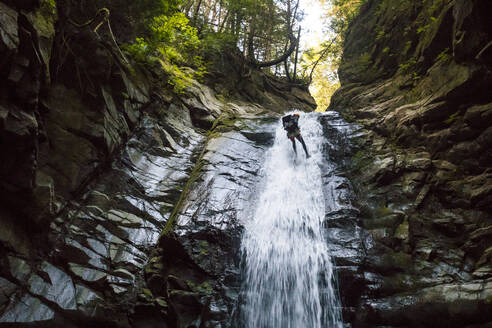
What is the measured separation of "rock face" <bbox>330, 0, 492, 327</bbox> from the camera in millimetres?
4770

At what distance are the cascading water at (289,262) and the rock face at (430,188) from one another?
520mm

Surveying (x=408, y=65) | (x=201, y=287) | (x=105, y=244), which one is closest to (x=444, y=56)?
(x=408, y=65)

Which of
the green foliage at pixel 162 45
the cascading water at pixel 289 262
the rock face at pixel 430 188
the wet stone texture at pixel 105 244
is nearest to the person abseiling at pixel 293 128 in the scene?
the cascading water at pixel 289 262

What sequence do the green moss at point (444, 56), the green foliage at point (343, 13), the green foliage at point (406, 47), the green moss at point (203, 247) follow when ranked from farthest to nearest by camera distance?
the green foliage at point (343, 13), the green foliage at point (406, 47), the green moss at point (444, 56), the green moss at point (203, 247)

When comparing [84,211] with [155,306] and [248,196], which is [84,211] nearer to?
[155,306]

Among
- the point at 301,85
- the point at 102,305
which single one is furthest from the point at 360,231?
the point at 301,85

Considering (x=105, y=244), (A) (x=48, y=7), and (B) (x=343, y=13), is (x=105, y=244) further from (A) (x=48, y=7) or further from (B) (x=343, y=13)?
(B) (x=343, y=13)

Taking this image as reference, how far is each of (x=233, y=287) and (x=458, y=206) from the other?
5.27 m

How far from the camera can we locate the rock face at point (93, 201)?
4449 millimetres

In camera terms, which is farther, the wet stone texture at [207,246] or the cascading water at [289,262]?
the cascading water at [289,262]

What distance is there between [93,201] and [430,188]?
812 centimetres

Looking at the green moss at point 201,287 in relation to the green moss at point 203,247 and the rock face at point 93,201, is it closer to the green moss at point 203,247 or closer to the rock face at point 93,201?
the rock face at point 93,201

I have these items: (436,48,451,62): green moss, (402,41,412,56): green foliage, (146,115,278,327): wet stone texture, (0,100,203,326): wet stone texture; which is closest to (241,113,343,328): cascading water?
(146,115,278,327): wet stone texture

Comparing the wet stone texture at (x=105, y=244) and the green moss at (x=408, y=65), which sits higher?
the green moss at (x=408, y=65)
